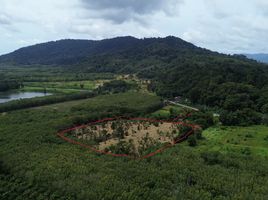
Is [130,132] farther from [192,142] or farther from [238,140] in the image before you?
[238,140]

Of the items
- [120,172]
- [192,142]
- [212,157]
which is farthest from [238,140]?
[120,172]

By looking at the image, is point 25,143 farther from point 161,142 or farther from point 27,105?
point 27,105

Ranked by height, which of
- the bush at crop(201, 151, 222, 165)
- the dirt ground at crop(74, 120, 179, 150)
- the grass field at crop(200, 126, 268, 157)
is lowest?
the dirt ground at crop(74, 120, 179, 150)

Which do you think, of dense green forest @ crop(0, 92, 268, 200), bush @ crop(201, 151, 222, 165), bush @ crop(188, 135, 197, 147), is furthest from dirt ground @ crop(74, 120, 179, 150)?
bush @ crop(201, 151, 222, 165)

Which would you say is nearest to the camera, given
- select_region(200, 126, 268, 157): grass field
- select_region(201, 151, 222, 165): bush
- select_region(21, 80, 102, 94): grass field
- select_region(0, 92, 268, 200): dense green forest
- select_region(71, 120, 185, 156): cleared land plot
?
select_region(0, 92, 268, 200): dense green forest

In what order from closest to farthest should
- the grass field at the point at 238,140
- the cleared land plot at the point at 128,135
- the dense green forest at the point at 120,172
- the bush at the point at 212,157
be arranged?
1. the dense green forest at the point at 120,172
2. the bush at the point at 212,157
3. the grass field at the point at 238,140
4. the cleared land plot at the point at 128,135

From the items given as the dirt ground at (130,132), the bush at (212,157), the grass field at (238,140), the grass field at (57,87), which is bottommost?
the grass field at (57,87)

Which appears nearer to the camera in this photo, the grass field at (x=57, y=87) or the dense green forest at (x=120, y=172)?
the dense green forest at (x=120, y=172)

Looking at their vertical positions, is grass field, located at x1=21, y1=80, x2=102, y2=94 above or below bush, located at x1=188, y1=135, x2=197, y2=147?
below

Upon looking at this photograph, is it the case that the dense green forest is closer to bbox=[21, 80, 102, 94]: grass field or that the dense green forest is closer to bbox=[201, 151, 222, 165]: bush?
bbox=[201, 151, 222, 165]: bush

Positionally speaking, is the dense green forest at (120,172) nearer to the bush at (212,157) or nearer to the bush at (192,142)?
the bush at (212,157)

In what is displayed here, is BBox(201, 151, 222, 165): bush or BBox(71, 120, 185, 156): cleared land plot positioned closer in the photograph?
BBox(201, 151, 222, 165): bush

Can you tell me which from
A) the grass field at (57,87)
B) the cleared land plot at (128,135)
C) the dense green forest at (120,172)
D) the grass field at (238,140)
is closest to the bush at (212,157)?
the dense green forest at (120,172)
